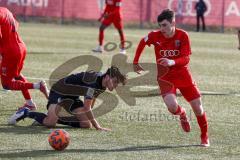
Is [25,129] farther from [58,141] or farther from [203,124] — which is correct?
[203,124]

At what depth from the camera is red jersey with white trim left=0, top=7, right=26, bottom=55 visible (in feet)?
34.9

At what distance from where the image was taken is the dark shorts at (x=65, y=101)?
1034cm

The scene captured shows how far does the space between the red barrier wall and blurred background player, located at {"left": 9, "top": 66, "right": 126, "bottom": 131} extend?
1103 inches

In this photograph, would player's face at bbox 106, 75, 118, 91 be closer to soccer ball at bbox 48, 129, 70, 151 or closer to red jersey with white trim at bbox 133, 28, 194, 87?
red jersey with white trim at bbox 133, 28, 194, 87

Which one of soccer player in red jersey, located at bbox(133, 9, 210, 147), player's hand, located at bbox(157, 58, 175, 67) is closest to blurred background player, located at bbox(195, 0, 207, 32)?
soccer player in red jersey, located at bbox(133, 9, 210, 147)

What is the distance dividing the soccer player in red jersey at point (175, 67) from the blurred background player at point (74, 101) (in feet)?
2.17

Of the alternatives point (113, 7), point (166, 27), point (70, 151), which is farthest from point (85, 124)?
point (113, 7)

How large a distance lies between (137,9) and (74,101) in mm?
29053

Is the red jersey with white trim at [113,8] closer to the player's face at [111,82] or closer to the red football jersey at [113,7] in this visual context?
the red football jersey at [113,7]

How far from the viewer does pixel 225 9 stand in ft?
125

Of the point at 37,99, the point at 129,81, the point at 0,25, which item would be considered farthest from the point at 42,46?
the point at 0,25

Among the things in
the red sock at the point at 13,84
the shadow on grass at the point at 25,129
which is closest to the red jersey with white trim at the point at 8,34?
the red sock at the point at 13,84

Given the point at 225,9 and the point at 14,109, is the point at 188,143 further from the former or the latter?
the point at 225,9

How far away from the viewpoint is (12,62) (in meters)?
10.8
